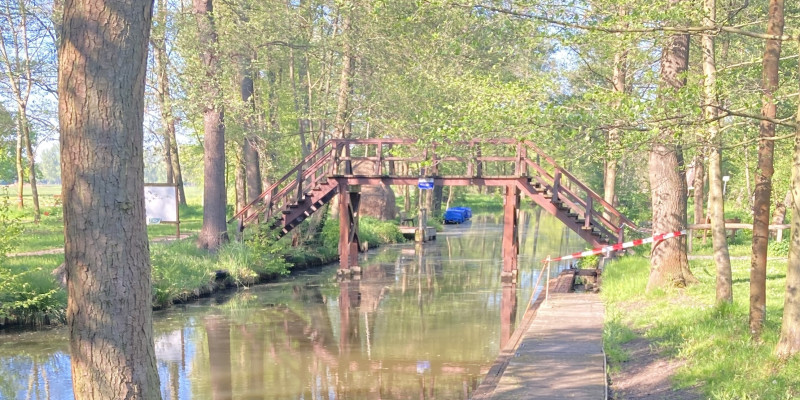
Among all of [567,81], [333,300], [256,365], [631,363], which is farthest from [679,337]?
[567,81]

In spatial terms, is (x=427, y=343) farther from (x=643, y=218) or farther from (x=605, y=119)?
(x=643, y=218)

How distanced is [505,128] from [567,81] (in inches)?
776

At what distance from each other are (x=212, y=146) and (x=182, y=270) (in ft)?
15.1

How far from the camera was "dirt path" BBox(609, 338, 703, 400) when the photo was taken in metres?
8.06

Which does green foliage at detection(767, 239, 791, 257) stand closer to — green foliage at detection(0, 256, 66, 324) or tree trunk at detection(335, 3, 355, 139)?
tree trunk at detection(335, 3, 355, 139)

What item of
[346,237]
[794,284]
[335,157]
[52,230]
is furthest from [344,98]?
[794,284]

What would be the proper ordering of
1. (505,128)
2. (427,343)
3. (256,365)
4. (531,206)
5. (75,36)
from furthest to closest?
1. (531,206)
2. (427,343)
3. (256,365)
4. (505,128)
5. (75,36)

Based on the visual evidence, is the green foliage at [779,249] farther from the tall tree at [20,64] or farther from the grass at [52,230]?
the tall tree at [20,64]

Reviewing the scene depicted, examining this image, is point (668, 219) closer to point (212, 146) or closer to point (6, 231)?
point (6, 231)

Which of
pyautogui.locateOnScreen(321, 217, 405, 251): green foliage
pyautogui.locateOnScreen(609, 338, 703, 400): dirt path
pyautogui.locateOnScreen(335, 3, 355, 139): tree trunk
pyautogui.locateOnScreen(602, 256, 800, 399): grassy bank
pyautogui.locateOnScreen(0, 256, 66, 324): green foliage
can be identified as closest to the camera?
pyautogui.locateOnScreen(602, 256, 800, 399): grassy bank

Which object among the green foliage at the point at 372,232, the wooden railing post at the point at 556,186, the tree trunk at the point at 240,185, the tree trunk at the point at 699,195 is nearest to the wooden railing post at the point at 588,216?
the wooden railing post at the point at 556,186

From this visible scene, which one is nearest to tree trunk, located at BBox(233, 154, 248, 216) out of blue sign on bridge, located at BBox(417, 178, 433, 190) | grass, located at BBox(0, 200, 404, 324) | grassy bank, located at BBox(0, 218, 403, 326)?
grass, located at BBox(0, 200, 404, 324)

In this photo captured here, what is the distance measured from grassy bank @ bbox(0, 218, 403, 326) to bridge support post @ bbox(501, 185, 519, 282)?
6.83 metres

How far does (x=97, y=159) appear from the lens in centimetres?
512
